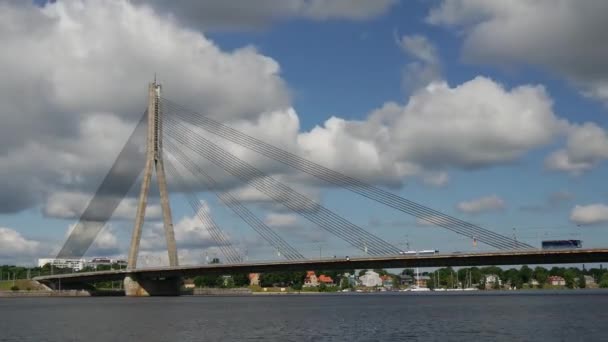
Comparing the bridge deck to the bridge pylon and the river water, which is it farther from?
the river water

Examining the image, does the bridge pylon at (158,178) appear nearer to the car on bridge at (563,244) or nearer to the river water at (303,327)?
the river water at (303,327)

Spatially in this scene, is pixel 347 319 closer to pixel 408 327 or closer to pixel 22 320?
pixel 408 327

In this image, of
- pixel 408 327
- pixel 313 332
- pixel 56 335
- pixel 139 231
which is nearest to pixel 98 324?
pixel 56 335

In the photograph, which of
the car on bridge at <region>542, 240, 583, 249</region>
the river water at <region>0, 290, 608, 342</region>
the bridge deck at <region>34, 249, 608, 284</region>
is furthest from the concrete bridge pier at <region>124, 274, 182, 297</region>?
the car on bridge at <region>542, 240, 583, 249</region>

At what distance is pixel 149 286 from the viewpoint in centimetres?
11269

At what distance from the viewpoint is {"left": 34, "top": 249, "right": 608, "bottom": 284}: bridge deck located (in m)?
84.8

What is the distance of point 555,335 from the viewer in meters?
42.8

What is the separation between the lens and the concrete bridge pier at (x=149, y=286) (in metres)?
110

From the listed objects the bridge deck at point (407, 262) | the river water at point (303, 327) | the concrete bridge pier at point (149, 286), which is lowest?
the river water at point (303, 327)

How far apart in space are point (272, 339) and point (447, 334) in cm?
992

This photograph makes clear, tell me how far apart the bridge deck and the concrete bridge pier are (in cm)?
173

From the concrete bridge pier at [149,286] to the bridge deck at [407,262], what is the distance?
5.69 feet

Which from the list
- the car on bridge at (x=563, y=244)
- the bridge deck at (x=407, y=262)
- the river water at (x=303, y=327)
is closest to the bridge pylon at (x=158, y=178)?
the bridge deck at (x=407, y=262)

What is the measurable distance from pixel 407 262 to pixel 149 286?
3996 centimetres
